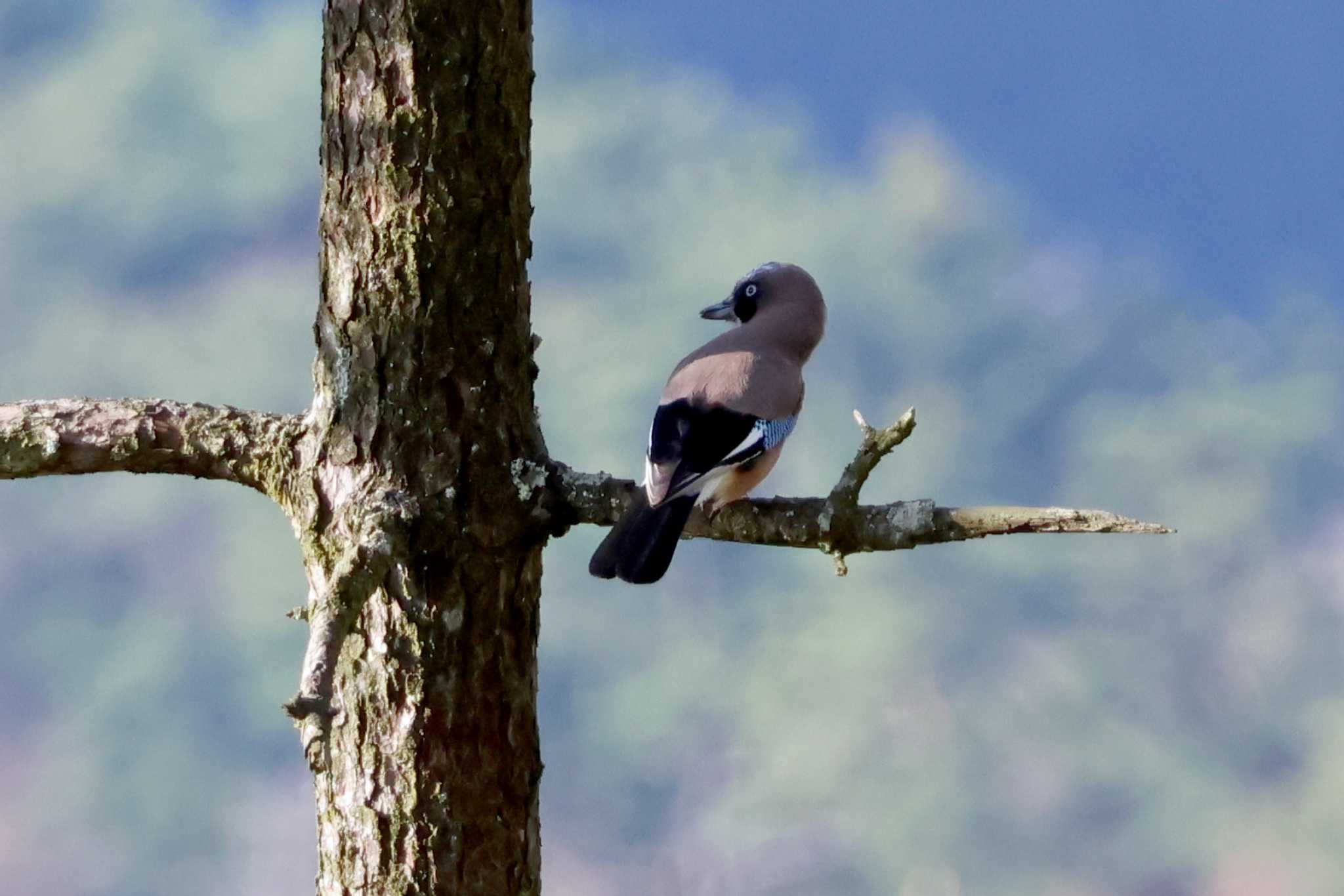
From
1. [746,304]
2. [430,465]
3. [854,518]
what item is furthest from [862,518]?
[746,304]

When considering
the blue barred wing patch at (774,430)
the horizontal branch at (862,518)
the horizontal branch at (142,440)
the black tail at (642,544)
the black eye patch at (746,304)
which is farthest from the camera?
the black eye patch at (746,304)

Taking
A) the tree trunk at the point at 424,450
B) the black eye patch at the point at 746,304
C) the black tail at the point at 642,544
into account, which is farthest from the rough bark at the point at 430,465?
the black eye patch at the point at 746,304

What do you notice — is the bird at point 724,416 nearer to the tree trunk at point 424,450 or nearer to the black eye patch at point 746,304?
the black eye patch at point 746,304

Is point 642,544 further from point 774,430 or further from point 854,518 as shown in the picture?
point 774,430

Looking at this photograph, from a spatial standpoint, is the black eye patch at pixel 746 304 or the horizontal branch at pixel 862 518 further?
the black eye patch at pixel 746 304

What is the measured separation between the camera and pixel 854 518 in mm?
2795

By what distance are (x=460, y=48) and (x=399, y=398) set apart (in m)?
0.71

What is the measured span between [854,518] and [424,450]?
85 cm

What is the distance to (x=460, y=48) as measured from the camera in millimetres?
2936

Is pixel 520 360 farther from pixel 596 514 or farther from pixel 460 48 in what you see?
pixel 460 48

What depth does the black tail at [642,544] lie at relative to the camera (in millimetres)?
2820

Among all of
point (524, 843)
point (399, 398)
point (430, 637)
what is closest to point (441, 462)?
point (399, 398)

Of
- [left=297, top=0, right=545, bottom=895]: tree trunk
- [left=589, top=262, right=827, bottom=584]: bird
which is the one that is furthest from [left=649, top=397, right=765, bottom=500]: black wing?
[left=297, top=0, right=545, bottom=895]: tree trunk

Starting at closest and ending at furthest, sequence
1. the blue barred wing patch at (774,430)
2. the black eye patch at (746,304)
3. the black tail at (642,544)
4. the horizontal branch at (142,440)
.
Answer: the black tail at (642,544) → the horizontal branch at (142,440) → the blue barred wing patch at (774,430) → the black eye patch at (746,304)
